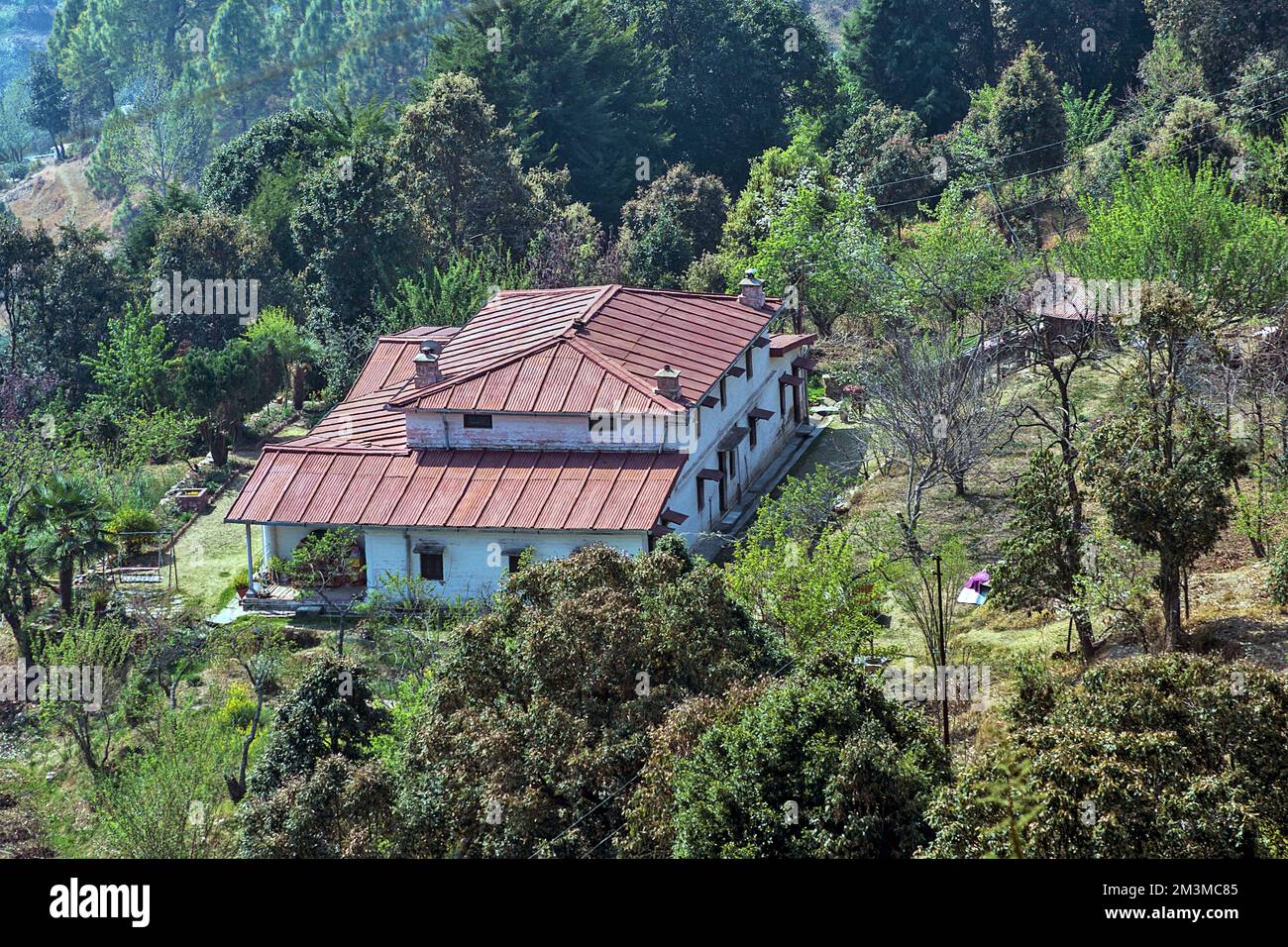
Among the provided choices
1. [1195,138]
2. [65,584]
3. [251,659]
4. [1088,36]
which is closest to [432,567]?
[251,659]

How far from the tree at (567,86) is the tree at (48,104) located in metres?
70.3

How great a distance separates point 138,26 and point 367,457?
112476mm

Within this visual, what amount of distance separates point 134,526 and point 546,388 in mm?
13363

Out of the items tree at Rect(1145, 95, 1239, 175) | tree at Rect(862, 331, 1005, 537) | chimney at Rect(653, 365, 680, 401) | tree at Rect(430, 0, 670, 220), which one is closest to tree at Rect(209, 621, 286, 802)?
chimney at Rect(653, 365, 680, 401)

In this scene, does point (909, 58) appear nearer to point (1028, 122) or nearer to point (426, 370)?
point (1028, 122)

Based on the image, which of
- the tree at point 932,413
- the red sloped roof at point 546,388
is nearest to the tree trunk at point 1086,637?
the tree at point 932,413

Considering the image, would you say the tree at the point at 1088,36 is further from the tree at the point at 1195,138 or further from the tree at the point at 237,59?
the tree at the point at 237,59

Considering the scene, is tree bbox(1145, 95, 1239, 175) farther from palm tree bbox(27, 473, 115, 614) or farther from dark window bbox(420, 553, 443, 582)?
palm tree bbox(27, 473, 115, 614)

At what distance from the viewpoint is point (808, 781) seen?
1828cm

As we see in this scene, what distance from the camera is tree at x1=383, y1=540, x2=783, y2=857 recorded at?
808 inches

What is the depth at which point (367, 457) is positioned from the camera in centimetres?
4062

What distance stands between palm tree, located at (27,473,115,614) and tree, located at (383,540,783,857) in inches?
676

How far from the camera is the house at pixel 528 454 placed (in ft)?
124
